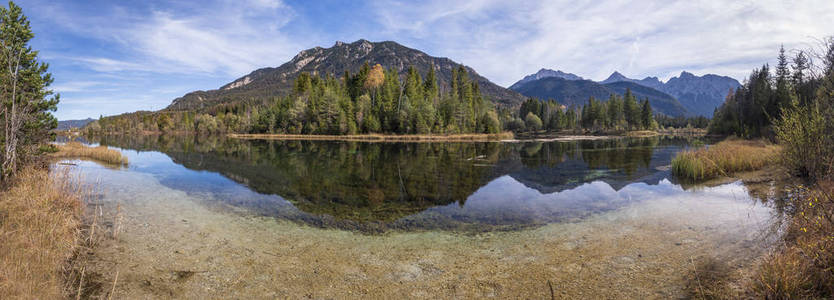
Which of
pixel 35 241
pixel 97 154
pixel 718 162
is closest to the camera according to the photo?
pixel 35 241

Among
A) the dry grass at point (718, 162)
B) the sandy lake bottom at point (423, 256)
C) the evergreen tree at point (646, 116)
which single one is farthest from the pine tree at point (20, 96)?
the evergreen tree at point (646, 116)

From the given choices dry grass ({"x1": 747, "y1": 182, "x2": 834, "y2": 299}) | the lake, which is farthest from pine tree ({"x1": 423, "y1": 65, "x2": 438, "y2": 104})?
dry grass ({"x1": 747, "y1": 182, "x2": 834, "y2": 299})

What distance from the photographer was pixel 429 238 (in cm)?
993

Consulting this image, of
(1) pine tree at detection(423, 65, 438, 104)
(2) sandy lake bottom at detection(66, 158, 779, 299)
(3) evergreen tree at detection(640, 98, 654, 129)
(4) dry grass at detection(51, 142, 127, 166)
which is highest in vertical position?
(1) pine tree at detection(423, 65, 438, 104)

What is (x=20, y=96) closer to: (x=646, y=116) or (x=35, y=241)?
(x=35, y=241)

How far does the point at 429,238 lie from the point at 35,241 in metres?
8.81

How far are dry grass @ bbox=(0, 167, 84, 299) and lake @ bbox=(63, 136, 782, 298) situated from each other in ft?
2.85

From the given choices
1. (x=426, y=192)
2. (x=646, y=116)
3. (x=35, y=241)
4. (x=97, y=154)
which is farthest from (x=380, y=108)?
(x=646, y=116)

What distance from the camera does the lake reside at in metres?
6.73

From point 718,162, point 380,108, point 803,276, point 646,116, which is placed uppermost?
point 380,108

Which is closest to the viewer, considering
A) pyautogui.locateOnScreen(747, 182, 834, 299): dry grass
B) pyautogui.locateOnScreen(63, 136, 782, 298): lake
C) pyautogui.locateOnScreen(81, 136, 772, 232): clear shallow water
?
pyautogui.locateOnScreen(747, 182, 834, 299): dry grass

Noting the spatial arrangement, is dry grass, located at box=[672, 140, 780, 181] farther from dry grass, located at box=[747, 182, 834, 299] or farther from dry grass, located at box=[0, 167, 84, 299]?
dry grass, located at box=[0, 167, 84, 299]

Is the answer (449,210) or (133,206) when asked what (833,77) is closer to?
(449,210)

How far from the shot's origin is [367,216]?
12.7 metres
